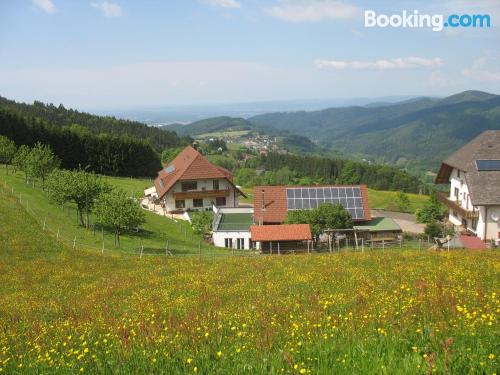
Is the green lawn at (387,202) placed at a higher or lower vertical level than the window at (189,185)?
lower

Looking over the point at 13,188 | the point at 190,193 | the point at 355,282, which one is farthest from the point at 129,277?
the point at 190,193

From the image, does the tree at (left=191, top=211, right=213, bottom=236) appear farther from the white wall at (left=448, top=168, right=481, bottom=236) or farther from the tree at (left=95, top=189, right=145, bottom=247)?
the white wall at (left=448, top=168, right=481, bottom=236)

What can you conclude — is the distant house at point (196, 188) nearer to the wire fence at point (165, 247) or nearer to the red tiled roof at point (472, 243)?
the wire fence at point (165, 247)

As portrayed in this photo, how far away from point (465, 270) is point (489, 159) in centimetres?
3839

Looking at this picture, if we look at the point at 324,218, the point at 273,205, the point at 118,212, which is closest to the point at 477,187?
the point at 324,218

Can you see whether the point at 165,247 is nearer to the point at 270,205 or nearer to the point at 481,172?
the point at 270,205

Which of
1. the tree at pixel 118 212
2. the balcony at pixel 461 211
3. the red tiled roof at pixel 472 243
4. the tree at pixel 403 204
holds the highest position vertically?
the tree at pixel 118 212

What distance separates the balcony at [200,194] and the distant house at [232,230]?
8154mm

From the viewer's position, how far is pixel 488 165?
153 ft

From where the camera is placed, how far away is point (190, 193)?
66.4 m

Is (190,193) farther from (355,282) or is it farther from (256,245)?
(355,282)

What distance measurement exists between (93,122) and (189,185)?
335ft

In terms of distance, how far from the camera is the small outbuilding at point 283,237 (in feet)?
140

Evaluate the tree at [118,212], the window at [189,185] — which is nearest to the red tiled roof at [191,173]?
the window at [189,185]
